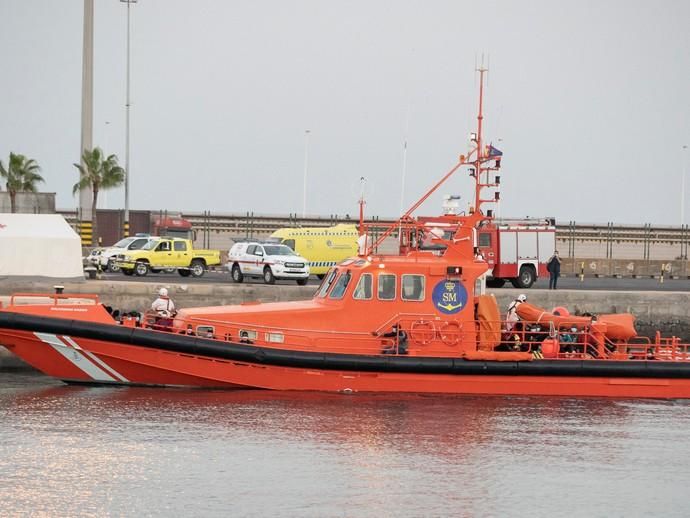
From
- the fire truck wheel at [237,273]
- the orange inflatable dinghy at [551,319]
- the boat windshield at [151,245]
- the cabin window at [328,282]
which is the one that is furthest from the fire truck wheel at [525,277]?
the cabin window at [328,282]

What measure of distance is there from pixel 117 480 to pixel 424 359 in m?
5.87

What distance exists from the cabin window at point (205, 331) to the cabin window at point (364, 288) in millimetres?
2265

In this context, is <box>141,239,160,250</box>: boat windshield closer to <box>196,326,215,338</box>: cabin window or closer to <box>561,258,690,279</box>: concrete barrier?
<box>561,258,690,279</box>: concrete barrier

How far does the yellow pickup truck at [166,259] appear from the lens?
37656 millimetres

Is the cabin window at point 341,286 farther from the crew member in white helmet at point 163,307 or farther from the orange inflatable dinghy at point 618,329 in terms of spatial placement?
the orange inflatable dinghy at point 618,329

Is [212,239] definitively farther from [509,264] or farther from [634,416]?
[634,416]

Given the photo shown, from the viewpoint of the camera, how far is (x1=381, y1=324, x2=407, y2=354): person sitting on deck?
1806 cm

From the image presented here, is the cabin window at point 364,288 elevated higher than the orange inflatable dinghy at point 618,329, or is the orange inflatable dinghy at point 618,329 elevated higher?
the cabin window at point 364,288

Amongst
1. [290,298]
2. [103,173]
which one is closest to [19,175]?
[103,173]

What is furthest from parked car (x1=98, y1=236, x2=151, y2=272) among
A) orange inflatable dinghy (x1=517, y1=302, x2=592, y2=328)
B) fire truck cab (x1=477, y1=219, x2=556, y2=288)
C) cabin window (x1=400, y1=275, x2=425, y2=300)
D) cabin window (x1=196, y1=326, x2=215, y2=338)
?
orange inflatable dinghy (x1=517, y1=302, x2=592, y2=328)

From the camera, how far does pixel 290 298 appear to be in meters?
26.8

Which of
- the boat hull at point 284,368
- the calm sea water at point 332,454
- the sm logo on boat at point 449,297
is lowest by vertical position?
the calm sea water at point 332,454

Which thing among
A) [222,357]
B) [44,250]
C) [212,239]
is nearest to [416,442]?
[222,357]

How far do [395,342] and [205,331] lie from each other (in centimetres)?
295
